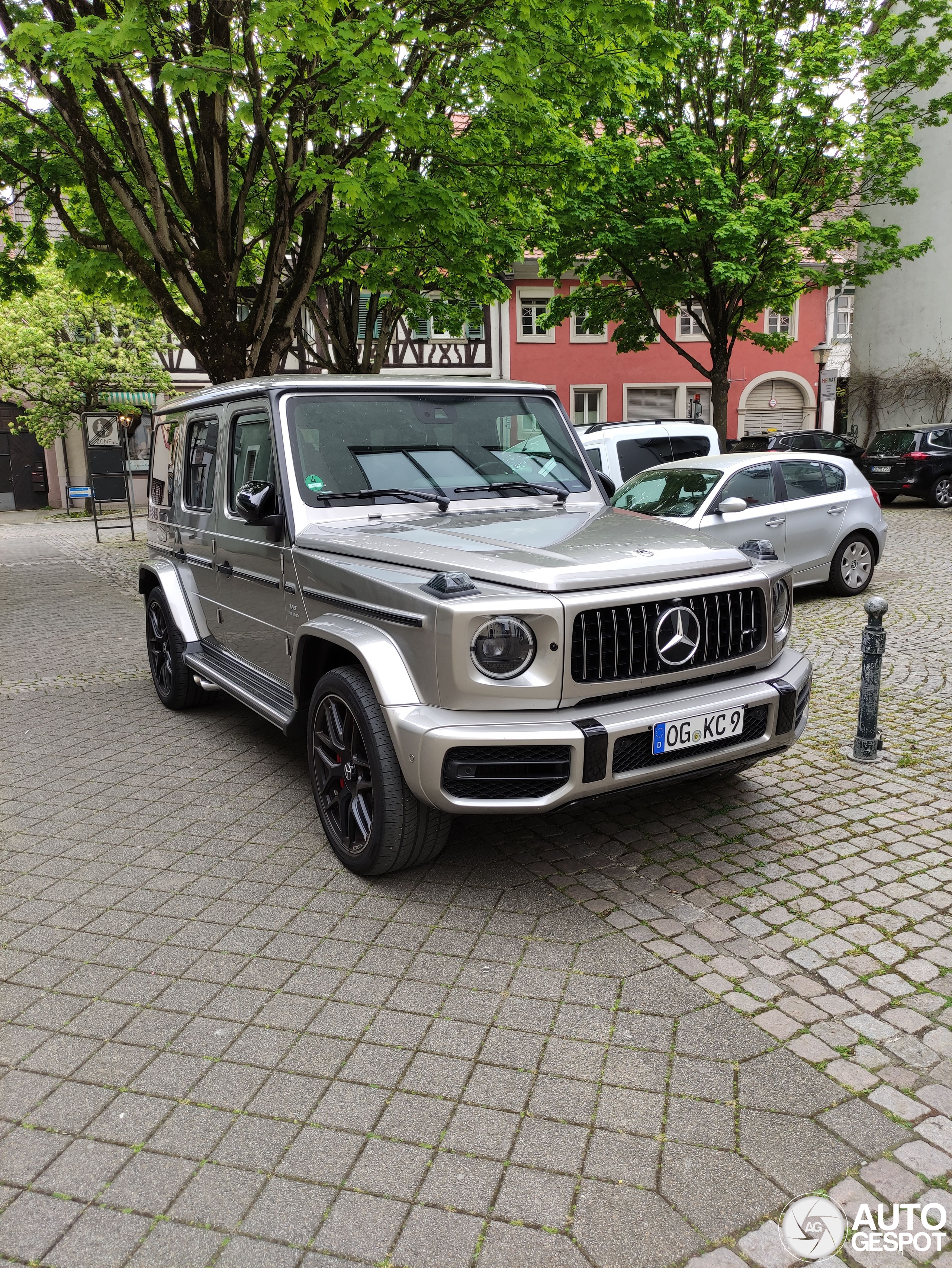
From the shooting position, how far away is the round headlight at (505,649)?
10.5 feet

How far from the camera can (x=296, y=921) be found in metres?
3.51

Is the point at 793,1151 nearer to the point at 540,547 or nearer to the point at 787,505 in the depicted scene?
the point at 540,547

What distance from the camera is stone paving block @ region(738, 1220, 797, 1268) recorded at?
2006 mm

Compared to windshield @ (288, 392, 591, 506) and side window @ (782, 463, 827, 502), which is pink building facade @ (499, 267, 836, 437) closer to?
side window @ (782, 463, 827, 502)

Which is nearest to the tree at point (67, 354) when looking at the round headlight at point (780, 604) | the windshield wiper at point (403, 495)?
the windshield wiper at point (403, 495)

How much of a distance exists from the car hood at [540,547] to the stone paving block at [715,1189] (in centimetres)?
175

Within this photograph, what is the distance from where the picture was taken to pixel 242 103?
10.4 meters

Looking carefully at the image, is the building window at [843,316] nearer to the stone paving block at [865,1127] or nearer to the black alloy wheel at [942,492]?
the black alloy wheel at [942,492]

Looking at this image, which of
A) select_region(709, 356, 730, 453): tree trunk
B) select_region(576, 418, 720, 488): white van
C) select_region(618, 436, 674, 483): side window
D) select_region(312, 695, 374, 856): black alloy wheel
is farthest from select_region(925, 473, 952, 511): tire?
select_region(312, 695, 374, 856): black alloy wheel

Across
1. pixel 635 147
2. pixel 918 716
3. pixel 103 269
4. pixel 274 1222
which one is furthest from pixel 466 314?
pixel 274 1222

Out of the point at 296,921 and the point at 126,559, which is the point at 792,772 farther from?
the point at 126,559

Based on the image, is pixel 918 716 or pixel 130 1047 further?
pixel 918 716

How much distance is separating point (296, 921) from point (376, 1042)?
829 mm

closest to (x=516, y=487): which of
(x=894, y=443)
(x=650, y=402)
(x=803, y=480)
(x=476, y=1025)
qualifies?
(x=476, y=1025)
